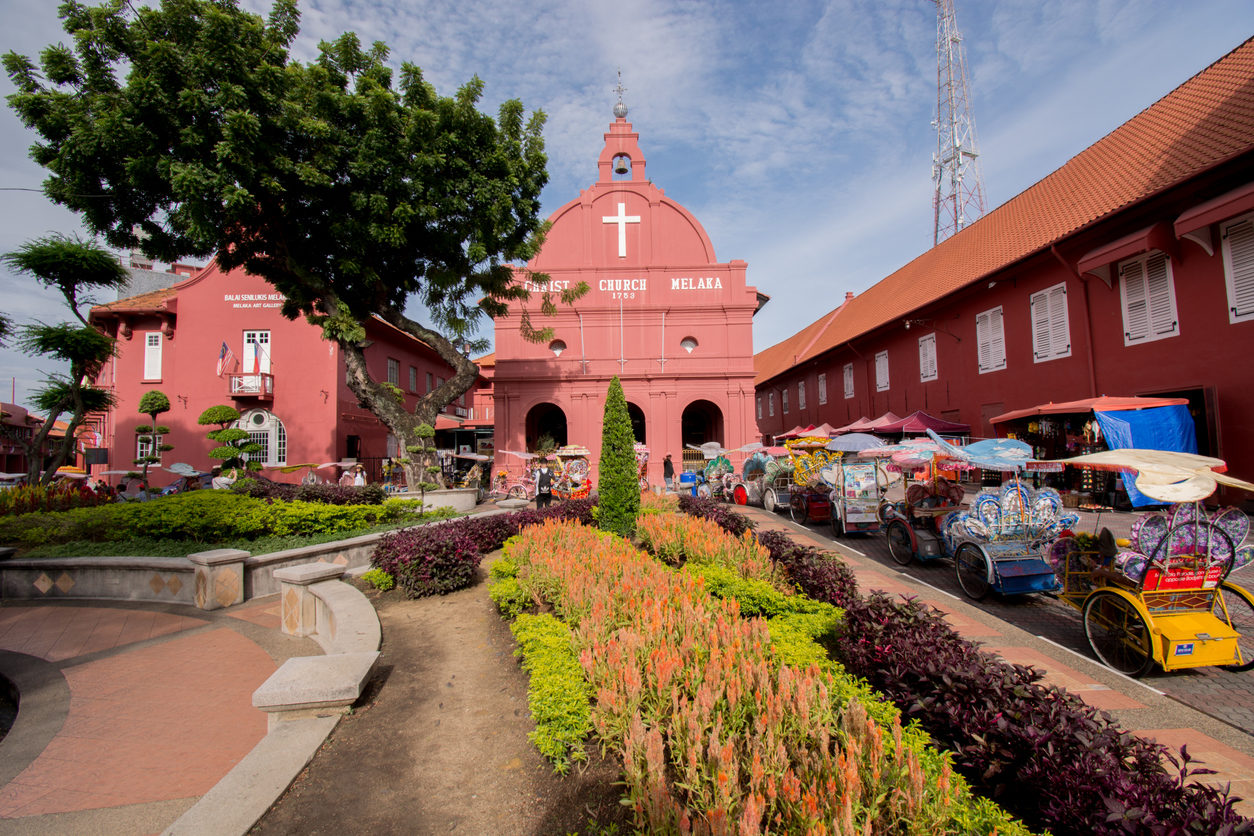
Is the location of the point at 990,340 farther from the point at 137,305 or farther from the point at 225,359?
the point at 137,305

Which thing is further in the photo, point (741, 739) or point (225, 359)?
point (225, 359)

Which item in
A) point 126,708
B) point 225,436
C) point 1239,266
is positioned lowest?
point 126,708

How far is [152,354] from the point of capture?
21.7 meters

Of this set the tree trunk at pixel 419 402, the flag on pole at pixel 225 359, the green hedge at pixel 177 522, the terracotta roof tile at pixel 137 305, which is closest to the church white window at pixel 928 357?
the tree trunk at pixel 419 402

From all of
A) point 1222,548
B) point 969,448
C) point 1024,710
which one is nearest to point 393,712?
point 1024,710

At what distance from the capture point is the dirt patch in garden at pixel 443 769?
8.50ft

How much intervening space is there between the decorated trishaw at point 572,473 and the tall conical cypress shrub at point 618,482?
8.71 meters

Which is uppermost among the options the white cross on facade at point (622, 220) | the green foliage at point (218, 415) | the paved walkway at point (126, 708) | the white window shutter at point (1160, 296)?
the white cross on facade at point (622, 220)

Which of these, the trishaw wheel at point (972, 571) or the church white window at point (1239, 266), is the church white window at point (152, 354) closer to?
the trishaw wheel at point (972, 571)

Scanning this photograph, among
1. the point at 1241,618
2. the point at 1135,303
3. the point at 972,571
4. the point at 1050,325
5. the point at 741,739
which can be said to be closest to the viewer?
the point at 741,739

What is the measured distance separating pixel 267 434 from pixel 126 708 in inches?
728

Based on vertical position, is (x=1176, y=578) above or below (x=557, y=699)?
above

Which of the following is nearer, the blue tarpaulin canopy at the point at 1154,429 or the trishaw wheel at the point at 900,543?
the trishaw wheel at the point at 900,543

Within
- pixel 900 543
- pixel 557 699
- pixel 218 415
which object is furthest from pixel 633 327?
pixel 557 699
